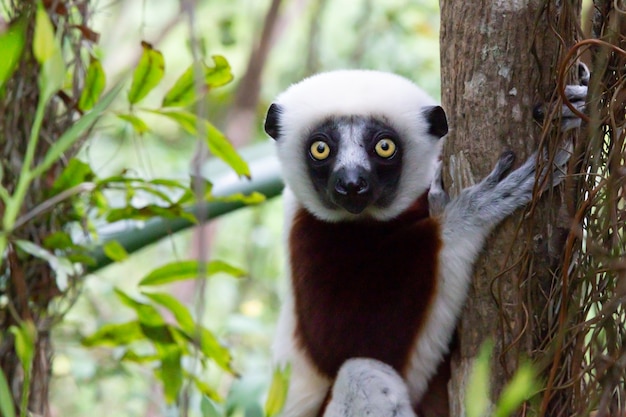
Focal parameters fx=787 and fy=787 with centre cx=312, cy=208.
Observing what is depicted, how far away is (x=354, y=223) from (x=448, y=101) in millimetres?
794

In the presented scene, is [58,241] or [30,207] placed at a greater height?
[30,207]

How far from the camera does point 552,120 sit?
93.8 inches

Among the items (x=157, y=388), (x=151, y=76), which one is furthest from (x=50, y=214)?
(x=157, y=388)

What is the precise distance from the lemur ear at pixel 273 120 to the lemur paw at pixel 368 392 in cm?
104

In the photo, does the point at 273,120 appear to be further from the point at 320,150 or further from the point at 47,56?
the point at 47,56

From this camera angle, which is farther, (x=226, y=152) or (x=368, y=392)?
(x=226, y=152)

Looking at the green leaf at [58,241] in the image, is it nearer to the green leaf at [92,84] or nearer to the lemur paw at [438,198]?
the green leaf at [92,84]

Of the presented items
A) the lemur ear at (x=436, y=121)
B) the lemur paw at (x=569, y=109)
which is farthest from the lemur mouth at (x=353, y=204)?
the lemur paw at (x=569, y=109)

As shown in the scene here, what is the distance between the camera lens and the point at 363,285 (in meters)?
3.05

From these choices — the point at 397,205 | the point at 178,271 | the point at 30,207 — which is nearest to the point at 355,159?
the point at 397,205

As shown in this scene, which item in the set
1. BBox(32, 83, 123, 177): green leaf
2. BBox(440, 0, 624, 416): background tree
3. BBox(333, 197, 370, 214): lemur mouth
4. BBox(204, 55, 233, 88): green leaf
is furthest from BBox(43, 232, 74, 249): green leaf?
BBox(440, 0, 624, 416): background tree

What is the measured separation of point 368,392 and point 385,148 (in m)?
0.95

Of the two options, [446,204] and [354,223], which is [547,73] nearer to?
[446,204]

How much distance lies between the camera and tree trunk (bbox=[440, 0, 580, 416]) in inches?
94.3
